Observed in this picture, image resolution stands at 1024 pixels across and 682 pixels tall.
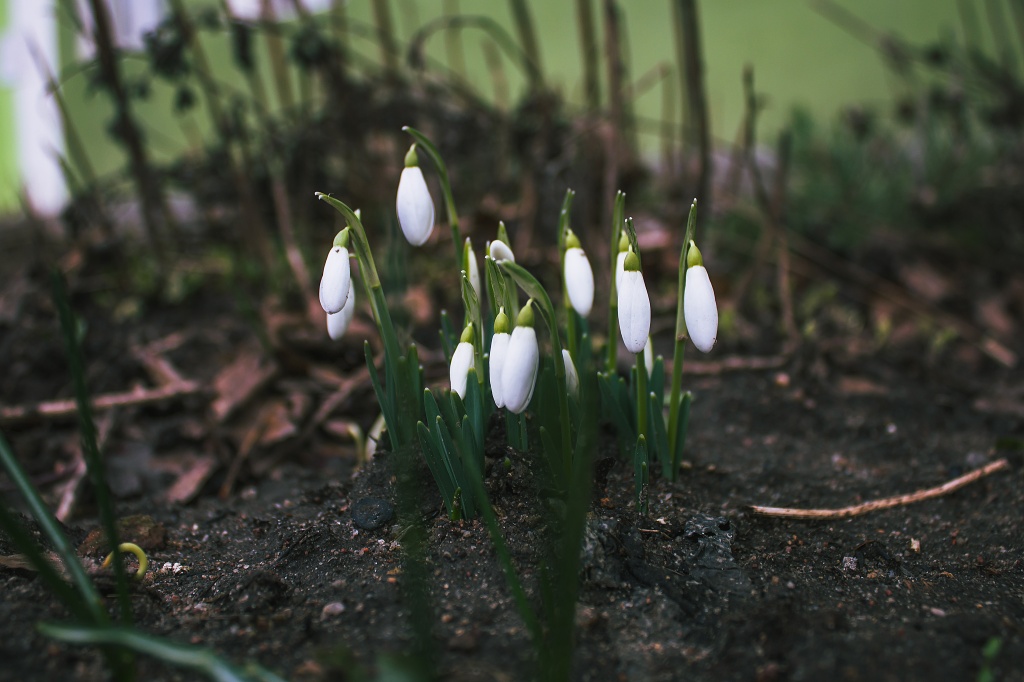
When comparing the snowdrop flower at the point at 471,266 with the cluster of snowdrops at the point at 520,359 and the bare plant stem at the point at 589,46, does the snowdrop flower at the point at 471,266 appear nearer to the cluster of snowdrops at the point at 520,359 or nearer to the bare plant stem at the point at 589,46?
the cluster of snowdrops at the point at 520,359

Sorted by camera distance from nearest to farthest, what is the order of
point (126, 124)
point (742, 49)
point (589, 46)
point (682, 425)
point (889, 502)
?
point (682, 425) → point (889, 502) → point (126, 124) → point (589, 46) → point (742, 49)

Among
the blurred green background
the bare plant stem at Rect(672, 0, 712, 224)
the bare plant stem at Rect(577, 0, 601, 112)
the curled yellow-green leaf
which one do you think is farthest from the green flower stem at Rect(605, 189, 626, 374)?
the blurred green background

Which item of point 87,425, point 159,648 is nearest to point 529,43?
point 87,425

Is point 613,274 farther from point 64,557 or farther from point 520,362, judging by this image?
point 64,557

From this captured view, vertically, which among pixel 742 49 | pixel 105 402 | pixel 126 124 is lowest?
pixel 105 402

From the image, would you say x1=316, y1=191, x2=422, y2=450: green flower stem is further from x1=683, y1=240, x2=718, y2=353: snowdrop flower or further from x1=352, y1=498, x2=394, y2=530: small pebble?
x1=683, y1=240, x2=718, y2=353: snowdrop flower

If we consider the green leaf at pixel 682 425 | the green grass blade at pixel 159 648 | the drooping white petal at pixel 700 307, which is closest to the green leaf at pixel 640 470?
the green leaf at pixel 682 425
